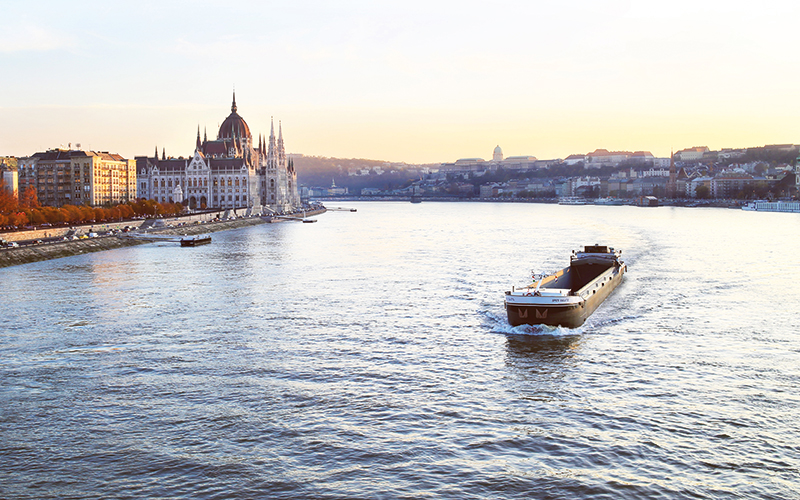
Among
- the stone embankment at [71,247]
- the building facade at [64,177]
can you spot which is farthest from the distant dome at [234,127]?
the stone embankment at [71,247]

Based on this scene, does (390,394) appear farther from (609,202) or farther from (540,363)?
(609,202)

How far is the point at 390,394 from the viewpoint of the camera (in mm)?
12812

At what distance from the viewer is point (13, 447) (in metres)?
10.4

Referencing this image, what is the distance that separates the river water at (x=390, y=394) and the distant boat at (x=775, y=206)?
307 feet

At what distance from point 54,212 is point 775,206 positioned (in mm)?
99830

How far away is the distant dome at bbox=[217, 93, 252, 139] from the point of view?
412 feet

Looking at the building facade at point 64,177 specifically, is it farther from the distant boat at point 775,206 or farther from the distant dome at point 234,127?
the distant boat at point 775,206

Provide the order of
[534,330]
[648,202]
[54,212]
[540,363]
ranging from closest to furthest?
[540,363], [534,330], [54,212], [648,202]

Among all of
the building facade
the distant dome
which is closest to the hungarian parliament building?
the distant dome

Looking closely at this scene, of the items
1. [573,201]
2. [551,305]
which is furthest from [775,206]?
[551,305]

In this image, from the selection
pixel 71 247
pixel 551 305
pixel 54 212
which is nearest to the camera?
pixel 551 305

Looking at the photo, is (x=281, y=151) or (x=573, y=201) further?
(x=573, y=201)

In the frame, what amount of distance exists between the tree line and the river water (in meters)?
26.4

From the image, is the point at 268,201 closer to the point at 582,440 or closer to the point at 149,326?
the point at 149,326
